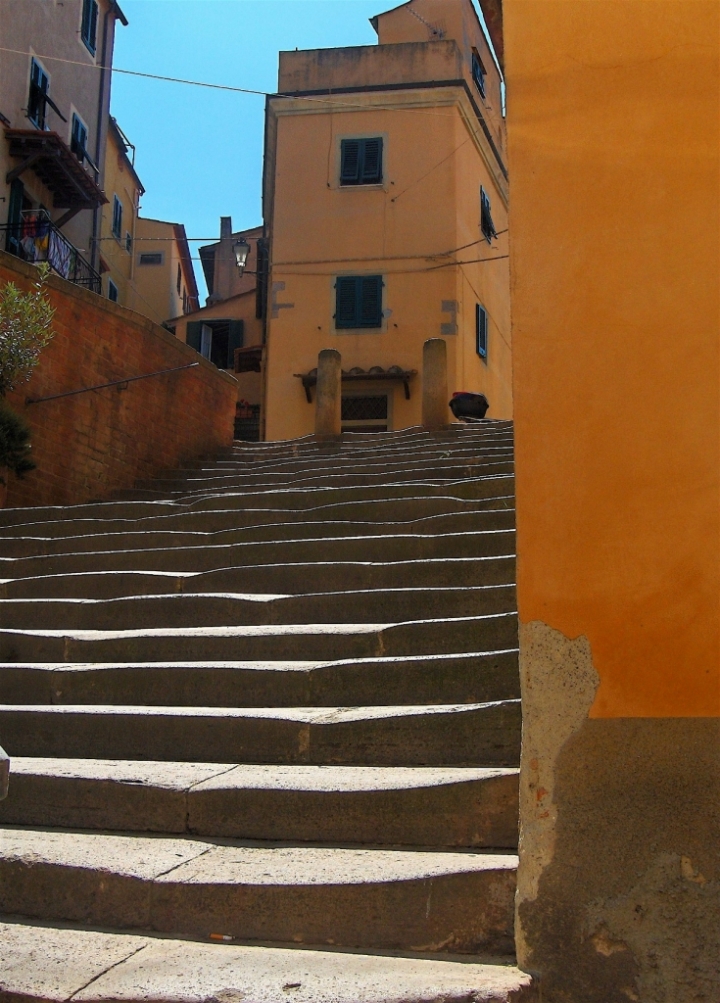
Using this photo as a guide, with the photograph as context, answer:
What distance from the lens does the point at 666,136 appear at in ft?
10.3

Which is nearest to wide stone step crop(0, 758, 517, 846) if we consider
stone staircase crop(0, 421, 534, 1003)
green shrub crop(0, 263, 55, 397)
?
stone staircase crop(0, 421, 534, 1003)

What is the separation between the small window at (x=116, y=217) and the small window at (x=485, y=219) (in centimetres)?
893

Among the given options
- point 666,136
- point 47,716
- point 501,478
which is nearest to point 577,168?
point 666,136

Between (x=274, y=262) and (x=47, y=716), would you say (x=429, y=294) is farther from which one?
(x=47, y=716)

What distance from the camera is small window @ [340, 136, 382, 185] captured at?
2014 cm

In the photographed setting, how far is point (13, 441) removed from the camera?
8.77m

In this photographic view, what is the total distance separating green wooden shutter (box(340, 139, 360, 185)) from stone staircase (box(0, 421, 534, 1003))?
47.7 ft

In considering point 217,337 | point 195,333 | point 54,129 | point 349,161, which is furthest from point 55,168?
point 217,337

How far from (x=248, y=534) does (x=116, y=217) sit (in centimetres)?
2058

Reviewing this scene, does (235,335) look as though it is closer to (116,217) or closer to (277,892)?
(116,217)

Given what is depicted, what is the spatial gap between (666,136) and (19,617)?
4.45m

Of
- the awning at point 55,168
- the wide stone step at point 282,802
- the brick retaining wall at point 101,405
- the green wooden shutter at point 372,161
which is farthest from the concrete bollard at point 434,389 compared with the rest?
the awning at point 55,168

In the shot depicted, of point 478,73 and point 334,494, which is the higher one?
point 478,73

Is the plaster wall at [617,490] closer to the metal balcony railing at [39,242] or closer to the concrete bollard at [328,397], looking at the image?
the concrete bollard at [328,397]
